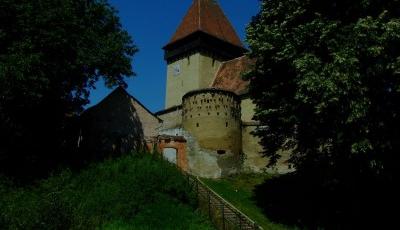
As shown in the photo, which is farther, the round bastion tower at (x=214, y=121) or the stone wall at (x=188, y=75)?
the stone wall at (x=188, y=75)

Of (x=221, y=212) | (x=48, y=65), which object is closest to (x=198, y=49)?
(x=48, y=65)

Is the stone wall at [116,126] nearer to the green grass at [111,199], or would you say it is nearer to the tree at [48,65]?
the tree at [48,65]

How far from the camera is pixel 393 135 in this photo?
616 inches

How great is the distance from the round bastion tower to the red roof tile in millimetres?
8303

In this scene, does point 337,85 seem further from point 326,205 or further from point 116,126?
point 116,126

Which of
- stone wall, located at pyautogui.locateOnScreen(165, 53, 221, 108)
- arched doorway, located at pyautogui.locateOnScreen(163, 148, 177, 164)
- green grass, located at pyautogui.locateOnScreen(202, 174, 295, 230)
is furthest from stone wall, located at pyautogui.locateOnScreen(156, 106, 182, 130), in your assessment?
green grass, located at pyautogui.locateOnScreen(202, 174, 295, 230)

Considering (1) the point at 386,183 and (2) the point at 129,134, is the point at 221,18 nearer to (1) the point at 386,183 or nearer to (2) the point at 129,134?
(2) the point at 129,134

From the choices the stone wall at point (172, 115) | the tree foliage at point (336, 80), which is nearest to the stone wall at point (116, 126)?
the stone wall at point (172, 115)

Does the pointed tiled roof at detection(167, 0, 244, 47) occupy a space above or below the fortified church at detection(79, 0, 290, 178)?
above

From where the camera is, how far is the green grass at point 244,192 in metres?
19.9

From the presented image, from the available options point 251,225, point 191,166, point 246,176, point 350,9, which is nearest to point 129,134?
point 191,166

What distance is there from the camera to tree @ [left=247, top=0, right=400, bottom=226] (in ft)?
51.0

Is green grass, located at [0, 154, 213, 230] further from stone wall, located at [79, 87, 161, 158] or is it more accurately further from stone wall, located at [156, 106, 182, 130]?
stone wall, located at [156, 106, 182, 130]

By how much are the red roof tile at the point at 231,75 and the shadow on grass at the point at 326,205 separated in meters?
15.7
